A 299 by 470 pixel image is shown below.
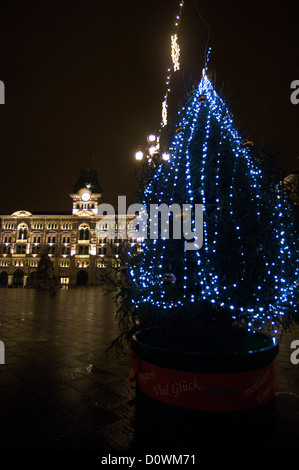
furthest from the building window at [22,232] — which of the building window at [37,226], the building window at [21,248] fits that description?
the building window at [37,226]

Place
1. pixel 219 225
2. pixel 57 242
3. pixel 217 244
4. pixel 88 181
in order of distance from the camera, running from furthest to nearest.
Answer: pixel 88 181, pixel 57 242, pixel 219 225, pixel 217 244

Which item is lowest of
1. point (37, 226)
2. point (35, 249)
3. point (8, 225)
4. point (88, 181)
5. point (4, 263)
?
point (4, 263)

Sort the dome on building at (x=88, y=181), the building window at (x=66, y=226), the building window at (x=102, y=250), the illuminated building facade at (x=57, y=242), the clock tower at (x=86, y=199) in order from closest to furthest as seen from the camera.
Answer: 1. the building window at (x=102, y=250)
2. the illuminated building facade at (x=57, y=242)
3. the clock tower at (x=86, y=199)
4. the building window at (x=66, y=226)
5. the dome on building at (x=88, y=181)

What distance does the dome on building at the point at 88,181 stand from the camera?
6231 cm

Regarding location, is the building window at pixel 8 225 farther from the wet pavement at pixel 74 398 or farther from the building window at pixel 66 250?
the wet pavement at pixel 74 398

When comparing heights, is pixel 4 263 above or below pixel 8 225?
below

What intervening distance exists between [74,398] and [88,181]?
62493 mm

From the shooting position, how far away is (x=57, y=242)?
58.6 metres

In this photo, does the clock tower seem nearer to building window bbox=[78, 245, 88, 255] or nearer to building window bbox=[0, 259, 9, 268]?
building window bbox=[78, 245, 88, 255]

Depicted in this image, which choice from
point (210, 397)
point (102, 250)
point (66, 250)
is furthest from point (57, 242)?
point (210, 397)

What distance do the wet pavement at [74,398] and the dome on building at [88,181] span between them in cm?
5695

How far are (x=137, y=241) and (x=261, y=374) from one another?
2.65 metres

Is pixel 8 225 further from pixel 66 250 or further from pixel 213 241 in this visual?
pixel 213 241

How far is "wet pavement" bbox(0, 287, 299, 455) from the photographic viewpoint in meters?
3.08
